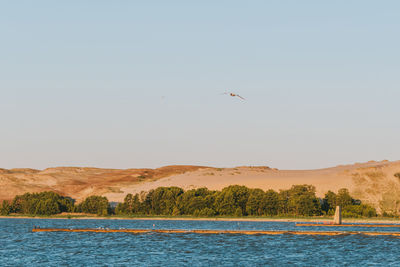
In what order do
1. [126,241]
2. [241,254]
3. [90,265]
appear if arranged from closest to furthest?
1. [90,265]
2. [241,254]
3. [126,241]

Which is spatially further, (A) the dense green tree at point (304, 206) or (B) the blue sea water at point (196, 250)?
(A) the dense green tree at point (304, 206)

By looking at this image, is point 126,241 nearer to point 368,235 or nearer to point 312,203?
point 368,235

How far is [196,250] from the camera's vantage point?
99.0 metres

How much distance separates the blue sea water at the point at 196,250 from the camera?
84.4 metres

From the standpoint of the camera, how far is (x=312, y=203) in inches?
7717

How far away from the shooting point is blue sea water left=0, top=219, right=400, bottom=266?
84.4 meters

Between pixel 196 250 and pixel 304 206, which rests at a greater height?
pixel 304 206

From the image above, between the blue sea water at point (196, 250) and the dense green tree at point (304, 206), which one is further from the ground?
the dense green tree at point (304, 206)

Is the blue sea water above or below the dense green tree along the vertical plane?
below

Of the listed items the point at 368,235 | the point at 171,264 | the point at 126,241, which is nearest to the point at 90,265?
the point at 171,264

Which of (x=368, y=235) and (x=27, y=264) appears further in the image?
(x=368, y=235)

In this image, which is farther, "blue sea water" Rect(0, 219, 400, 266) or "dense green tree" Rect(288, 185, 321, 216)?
"dense green tree" Rect(288, 185, 321, 216)

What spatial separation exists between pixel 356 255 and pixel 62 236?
61684 mm

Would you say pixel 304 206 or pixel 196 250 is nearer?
pixel 196 250
